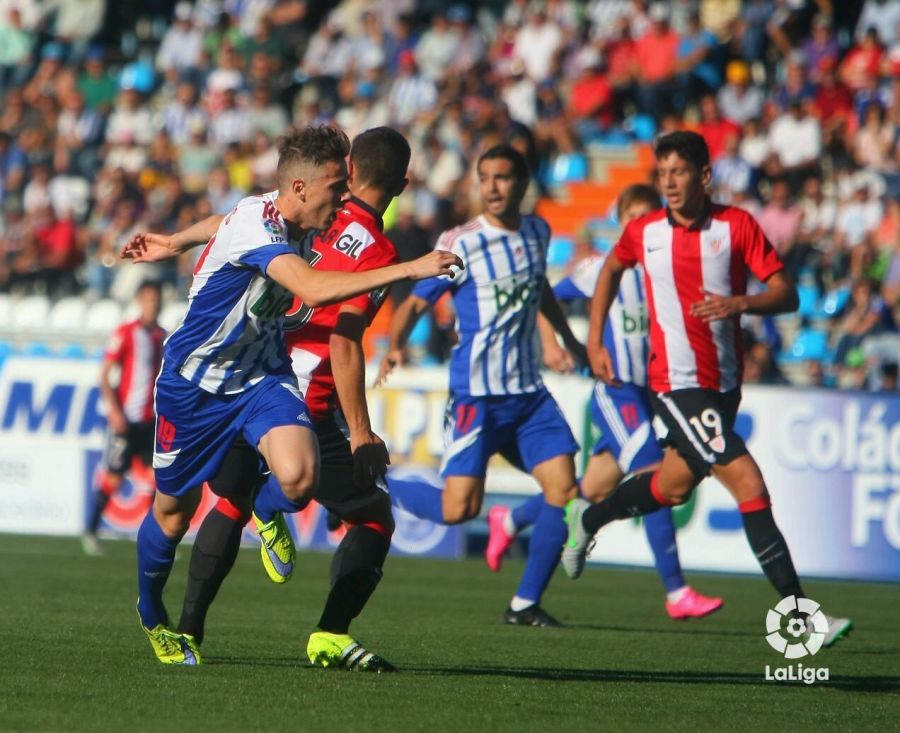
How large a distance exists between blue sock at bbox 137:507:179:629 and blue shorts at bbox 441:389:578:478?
117 inches

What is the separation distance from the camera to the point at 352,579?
275 inches

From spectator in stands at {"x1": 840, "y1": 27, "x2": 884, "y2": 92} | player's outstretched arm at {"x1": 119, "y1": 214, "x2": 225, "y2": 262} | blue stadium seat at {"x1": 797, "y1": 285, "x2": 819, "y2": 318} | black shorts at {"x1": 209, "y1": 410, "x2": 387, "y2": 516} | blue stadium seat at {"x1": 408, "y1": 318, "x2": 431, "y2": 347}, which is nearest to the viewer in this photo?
black shorts at {"x1": 209, "y1": 410, "x2": 387, "y2": 516}

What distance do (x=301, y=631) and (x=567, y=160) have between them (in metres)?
13.1

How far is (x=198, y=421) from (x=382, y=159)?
142 centimetres

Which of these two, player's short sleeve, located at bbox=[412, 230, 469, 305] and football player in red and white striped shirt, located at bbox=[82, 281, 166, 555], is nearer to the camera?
player's short sleeve, located at bbox=[412, 230, 469, 305]

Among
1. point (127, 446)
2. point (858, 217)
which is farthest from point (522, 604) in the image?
point (858, 217)

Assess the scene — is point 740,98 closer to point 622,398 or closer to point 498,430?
point 622,398

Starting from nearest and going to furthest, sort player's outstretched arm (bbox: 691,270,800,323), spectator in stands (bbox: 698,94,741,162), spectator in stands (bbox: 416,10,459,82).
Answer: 1. player's outstretched arm (bbox: 691,270,800,323)
2. spectator in stands (bbox: 698,94,741,162)
3. spectator in stands (bbox: 416,10,459,82)

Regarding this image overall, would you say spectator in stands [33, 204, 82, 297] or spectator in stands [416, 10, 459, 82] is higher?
spectator in stands [416, 10, 459, 82]

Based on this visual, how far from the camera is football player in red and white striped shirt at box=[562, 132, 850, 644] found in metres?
8.48

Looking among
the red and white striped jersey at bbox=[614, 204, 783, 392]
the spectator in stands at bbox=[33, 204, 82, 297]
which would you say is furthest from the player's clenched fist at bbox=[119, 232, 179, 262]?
the spectator in stands at bbox=[33, 204, 82, 297]

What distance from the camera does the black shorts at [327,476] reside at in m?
6.92

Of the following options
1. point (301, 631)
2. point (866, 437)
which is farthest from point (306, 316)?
point (866, 437)

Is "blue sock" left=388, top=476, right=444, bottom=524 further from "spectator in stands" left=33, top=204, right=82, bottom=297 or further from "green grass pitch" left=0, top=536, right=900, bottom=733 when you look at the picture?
"spectator in stands" left=33, top=204, right=82, bottom=297
